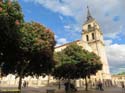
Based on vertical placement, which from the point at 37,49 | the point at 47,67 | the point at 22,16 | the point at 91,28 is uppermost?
the point at 91,28

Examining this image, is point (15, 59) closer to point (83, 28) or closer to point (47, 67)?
point (47, 67)

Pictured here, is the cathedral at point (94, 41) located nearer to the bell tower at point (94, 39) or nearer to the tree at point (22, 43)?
the bell tower at point (94, 39)

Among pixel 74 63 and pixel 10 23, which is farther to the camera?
pixel 74 63

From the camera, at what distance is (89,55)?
36906mm

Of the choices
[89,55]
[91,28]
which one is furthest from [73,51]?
[91,28]

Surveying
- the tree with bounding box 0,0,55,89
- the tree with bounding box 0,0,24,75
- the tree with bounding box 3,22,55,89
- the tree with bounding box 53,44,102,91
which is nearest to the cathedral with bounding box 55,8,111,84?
the tree with bounding box 53,44,102,91

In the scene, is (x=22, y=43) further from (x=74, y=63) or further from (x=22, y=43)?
(x=74, y=63)

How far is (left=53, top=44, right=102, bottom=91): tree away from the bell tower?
1509 inches

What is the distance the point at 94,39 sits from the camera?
254ft

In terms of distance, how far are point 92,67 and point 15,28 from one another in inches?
941

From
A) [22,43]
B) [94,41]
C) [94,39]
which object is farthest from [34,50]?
[94,39]

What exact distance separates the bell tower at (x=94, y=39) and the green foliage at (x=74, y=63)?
126 ft

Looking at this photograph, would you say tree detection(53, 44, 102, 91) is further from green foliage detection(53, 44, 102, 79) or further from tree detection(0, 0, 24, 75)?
tree detection(0, 0, 24, 75)

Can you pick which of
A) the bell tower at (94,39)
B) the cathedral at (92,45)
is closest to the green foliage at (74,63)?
the cathedral at (92,45)
